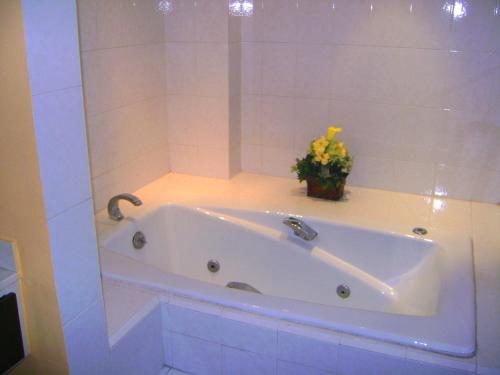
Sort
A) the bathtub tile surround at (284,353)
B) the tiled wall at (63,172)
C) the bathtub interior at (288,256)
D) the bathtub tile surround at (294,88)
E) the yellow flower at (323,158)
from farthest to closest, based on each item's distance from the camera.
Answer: the yellow flower at (323,158)
the bathtub tile surround at (294,88)
the bathtub interior at (288,256)
the bathtub tile surround at (284,353)
the tiled wall at (63,172)

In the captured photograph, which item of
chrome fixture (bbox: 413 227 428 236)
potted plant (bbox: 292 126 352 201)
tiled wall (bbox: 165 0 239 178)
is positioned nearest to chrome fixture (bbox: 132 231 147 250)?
tiled wall (bbox: 165 0 239 178)

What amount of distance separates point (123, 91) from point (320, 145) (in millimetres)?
932

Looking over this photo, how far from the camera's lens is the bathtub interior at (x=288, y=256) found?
2.14 meters

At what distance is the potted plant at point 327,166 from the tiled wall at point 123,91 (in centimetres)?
78

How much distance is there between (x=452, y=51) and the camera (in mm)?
2264

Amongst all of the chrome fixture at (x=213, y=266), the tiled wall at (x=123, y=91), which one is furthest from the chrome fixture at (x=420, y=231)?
the tiled wall at (x=123, y=91)

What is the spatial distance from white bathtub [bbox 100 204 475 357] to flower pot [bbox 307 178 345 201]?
23cm

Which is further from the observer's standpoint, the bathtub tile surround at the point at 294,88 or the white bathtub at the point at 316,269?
the bathtub tile surround at the point at 294,88

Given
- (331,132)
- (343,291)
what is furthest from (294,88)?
(343,291)

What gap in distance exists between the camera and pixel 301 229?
2.24 meters

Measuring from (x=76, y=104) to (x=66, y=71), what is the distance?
0.26 feet

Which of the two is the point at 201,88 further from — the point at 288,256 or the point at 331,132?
the point at 288,256

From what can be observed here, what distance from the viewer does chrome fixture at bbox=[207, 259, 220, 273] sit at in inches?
97.3

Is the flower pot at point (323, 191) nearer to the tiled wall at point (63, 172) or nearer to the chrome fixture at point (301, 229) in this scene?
the chrome fixture at point (301, 229)
